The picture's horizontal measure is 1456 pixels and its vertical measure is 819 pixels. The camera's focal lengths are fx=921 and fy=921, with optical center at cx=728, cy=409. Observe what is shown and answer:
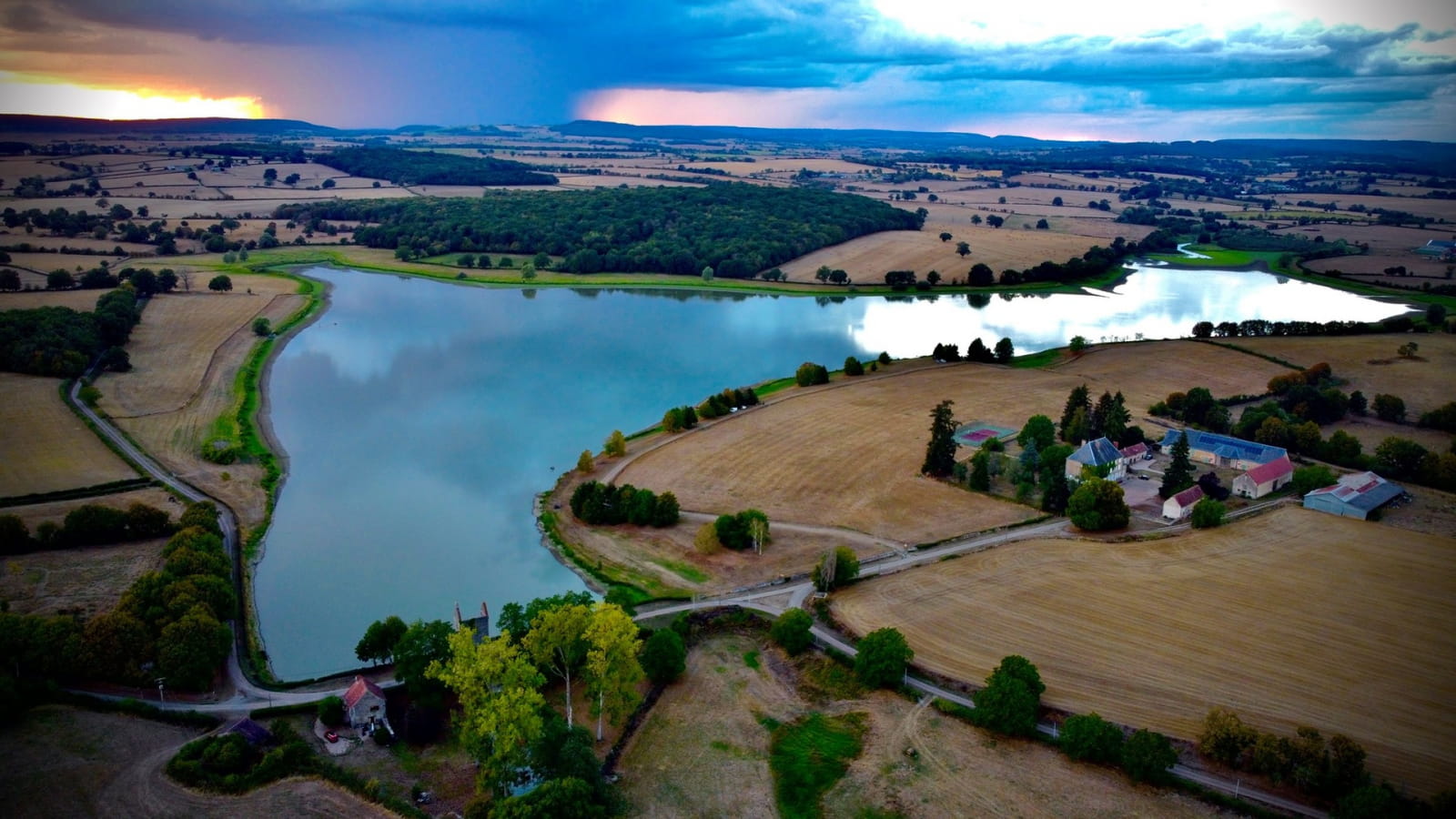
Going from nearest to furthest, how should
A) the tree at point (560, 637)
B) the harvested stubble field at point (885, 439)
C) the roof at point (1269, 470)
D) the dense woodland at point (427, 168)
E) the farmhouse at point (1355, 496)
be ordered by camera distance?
the tree at point (560, 637) < the farmhouse at point (1355, 496) < the harvested stubble field at point (885, 439) < the roof at point (1269, 470) < the dense woodland at point (427, 168)

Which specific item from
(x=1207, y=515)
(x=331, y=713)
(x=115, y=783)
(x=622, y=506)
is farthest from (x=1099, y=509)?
(x=115, y=783)

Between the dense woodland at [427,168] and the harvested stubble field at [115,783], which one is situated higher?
the dense woodland at [427,168]

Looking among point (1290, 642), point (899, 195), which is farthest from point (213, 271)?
point (899, 195)

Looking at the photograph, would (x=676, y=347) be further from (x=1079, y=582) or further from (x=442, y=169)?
(x=442, y=169)

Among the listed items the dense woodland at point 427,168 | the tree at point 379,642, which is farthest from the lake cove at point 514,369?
the dense woodland at point 427,168

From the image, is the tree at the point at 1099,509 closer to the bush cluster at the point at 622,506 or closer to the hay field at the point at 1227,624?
the hay field at the point at 1227,624

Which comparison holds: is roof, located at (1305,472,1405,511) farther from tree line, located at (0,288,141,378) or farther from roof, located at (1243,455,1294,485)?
tree line, located at (0,288,141,378)

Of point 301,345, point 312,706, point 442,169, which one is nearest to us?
point 312,706
